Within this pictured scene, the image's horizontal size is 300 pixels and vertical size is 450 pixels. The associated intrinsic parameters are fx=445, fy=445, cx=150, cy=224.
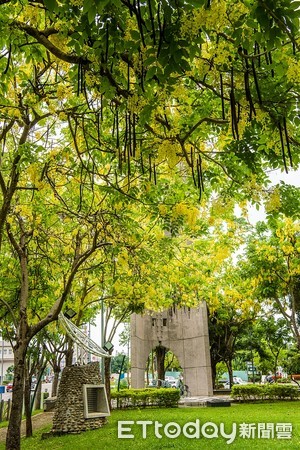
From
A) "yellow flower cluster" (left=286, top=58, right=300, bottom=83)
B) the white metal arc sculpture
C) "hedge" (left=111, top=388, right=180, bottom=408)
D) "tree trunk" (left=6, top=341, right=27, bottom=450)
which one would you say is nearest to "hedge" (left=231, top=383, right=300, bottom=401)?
"hedge" (left=111, top=388, right=180, bottom=408)

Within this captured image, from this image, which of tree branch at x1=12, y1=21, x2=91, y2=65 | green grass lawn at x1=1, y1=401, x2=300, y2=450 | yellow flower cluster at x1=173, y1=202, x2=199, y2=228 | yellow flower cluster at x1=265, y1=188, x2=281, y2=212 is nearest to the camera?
tree branch at x1=12, y1=21, x2=91, y2=65

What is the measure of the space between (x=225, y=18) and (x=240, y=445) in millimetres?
5681

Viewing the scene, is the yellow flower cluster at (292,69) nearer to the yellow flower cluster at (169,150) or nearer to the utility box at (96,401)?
the yellow flower cluster at (169,150)

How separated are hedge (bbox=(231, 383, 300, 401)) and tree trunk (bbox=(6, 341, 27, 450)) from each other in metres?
9.61

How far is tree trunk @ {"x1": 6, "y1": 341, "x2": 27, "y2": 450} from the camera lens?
6082 millimetres

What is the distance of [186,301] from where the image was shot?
10.7 m

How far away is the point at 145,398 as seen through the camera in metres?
13.4

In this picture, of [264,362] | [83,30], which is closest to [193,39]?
[83,30]

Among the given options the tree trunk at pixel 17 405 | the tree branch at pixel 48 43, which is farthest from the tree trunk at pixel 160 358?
the tree branch at pixel 48 43

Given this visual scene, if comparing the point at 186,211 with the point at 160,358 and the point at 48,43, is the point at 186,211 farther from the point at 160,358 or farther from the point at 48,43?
the point at 160,358

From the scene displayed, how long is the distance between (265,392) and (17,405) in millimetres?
10214

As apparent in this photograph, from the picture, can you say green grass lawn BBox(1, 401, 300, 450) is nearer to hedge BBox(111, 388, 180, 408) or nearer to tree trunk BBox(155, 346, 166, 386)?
hedge BBox(111, 388, 180, 408)

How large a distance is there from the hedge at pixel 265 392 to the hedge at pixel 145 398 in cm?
218

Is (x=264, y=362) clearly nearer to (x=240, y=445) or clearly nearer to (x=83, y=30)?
(x=240, y=445)
